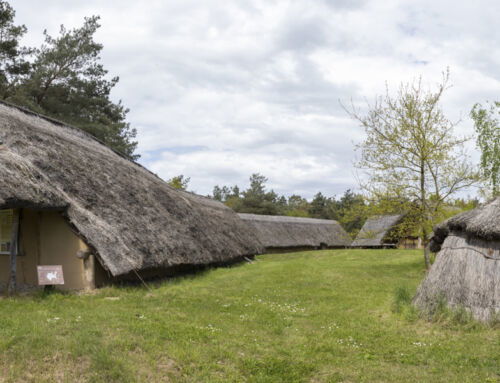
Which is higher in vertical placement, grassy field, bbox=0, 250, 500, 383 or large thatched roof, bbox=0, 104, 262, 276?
large thatched roof, bbox=0, 104, 262, 276

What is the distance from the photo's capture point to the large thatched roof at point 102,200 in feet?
33.9

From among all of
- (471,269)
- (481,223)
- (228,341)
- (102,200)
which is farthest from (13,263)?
(481,223)

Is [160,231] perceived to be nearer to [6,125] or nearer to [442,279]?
[6,125]

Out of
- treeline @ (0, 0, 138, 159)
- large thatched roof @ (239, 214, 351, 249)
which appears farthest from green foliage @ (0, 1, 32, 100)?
large thatched roof @ (239, 214, 351, 249)

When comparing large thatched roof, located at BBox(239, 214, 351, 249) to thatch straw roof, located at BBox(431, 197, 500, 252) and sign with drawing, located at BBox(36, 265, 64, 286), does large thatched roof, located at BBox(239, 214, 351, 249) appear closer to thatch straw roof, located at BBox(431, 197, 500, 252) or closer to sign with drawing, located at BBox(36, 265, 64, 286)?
sign with drawing, located at BBox(36, 265, 64, 286)

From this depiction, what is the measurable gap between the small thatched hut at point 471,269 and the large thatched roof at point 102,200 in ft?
21.7

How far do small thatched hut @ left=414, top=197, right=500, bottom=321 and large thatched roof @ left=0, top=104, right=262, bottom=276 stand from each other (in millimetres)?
6624

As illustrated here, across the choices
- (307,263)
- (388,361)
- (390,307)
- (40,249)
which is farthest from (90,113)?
(388,361)

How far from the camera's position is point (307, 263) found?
63.0 feet

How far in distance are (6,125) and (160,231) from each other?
4.95 meters

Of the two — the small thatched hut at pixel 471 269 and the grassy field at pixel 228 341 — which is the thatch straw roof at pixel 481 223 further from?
the grassy field at pixel 228 341

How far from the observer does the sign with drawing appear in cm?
974

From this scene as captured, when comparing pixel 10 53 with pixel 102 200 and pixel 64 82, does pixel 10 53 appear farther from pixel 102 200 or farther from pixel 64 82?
pixel 102 200

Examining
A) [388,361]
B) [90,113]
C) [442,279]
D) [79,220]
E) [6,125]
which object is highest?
[90,113]
